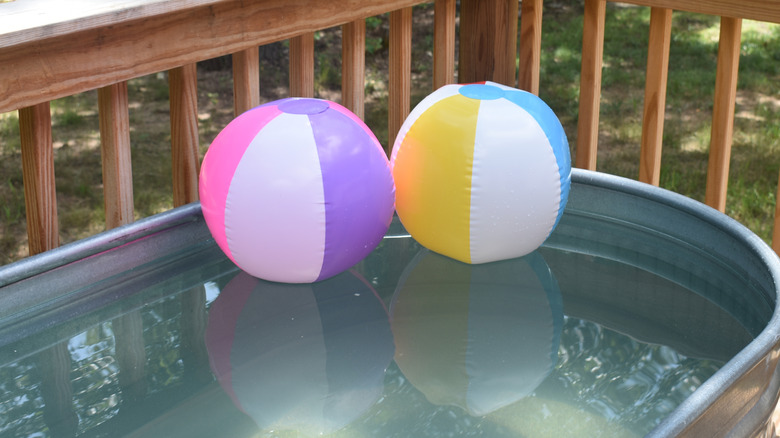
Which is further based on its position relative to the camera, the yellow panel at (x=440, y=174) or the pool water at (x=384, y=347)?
the yellow panel at (x=440, y=174)

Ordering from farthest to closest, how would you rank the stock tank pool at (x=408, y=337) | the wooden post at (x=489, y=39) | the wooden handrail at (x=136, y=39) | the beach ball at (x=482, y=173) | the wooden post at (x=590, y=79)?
the wooden post at (x=489, y=39) < the wooden post at (x=590, y=79) < the beach ball at (x=482, y=173) < the wooden handrail at (x=136, y=39) < the stock tank pool at (x=408, y=337)

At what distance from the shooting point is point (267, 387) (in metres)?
1.46

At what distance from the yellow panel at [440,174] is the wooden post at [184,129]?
51cm

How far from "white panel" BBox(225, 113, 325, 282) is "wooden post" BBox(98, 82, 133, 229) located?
1.16 ft

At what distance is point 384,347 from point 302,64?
88 centimetres

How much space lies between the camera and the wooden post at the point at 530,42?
237cm

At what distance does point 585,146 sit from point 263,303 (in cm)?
114

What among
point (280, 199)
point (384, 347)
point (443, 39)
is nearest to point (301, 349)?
point (384, 347)

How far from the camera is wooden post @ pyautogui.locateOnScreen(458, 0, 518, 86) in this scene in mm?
2467

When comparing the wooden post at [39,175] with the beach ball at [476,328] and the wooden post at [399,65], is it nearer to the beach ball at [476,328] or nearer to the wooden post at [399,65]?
the beach ball at [476,328]

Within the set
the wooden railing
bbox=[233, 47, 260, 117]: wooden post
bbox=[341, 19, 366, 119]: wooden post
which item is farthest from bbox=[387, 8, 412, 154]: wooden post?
bbox=[233, 47, 260, 117]: wooden post

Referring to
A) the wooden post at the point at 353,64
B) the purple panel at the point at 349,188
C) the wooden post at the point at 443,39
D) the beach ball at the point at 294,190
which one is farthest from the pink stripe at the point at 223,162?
the wooden post at the point at 443,39

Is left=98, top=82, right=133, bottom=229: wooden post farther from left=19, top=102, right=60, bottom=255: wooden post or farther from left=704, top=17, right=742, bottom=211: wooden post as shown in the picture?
left=704, top=17, right=742, bottom=211: wooden post

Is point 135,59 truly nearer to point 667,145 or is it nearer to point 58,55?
point 58,55
